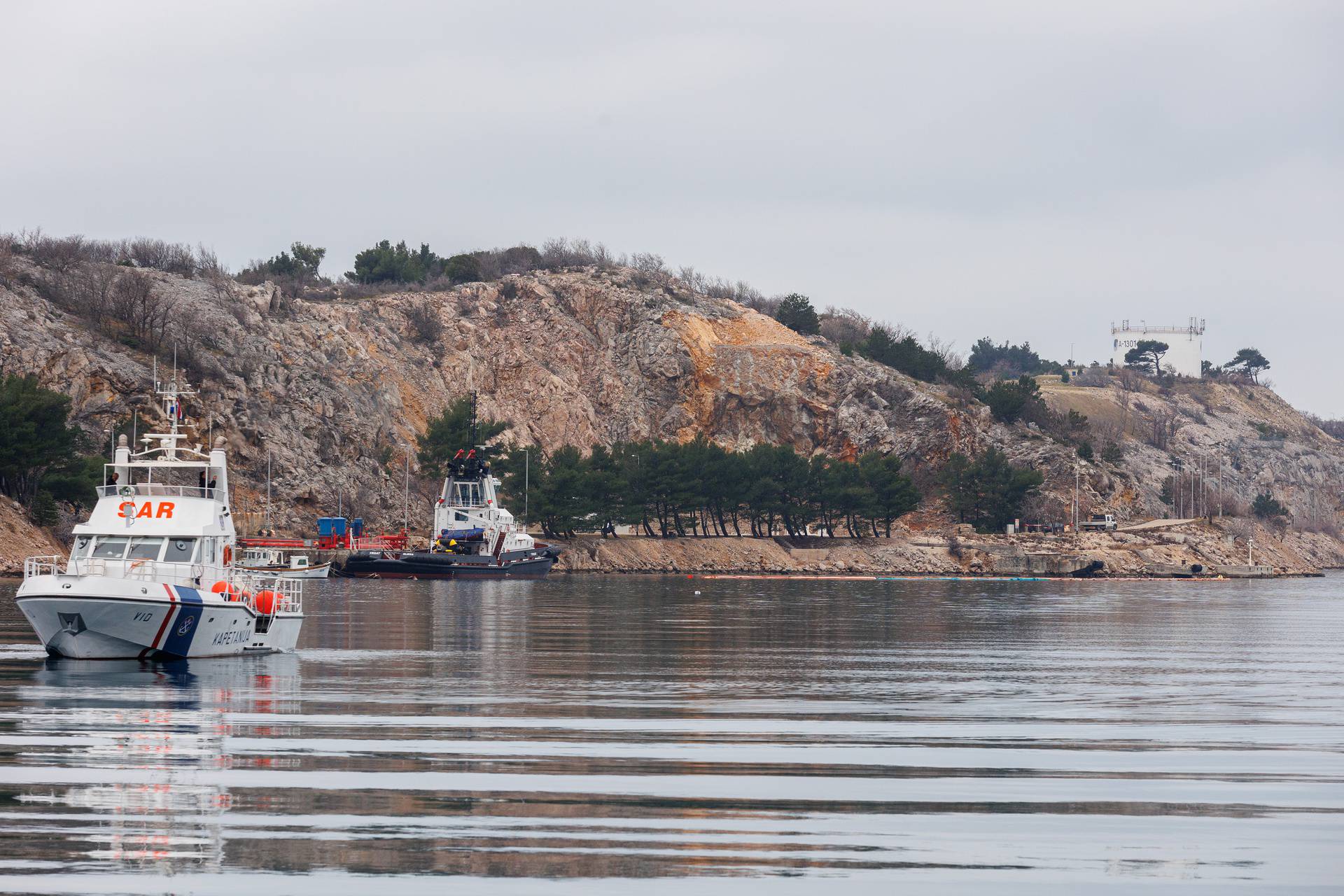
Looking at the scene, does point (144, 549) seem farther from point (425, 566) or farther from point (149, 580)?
point (425, 566)

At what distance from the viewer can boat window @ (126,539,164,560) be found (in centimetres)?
3972

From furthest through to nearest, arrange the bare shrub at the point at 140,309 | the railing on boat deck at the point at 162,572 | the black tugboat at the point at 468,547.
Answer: the bare shrub at the point at 140,309
the black tugboat at the point at 468,547
the railing on boat deck at the point at 162,572

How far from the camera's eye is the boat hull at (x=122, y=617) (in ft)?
125

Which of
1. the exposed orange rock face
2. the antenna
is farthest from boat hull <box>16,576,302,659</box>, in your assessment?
the exposed orange rock face

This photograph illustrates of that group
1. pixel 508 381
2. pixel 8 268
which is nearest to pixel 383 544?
pixel 8 268

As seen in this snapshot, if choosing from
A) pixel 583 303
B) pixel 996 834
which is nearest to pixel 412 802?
pixel 996 834

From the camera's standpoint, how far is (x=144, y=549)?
131ft

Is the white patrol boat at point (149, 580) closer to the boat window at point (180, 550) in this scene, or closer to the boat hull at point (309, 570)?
the boat window at point (180, 550)

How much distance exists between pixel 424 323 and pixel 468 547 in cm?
5903

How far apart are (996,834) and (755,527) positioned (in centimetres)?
14147

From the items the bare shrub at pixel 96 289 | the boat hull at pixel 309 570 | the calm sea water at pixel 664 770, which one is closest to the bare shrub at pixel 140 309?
the bare shrub at pixel 96 289

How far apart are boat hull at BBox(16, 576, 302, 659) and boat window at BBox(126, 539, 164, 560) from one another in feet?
4.56

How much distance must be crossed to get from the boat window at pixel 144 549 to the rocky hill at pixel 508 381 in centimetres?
9066

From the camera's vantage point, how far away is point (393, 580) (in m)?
118
